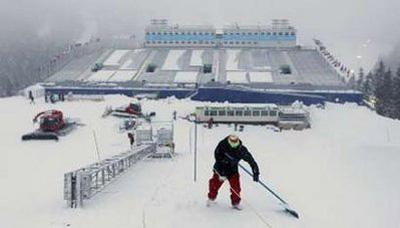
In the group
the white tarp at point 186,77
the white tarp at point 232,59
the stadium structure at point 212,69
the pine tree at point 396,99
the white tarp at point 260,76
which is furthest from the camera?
the pine tree at point 396,99

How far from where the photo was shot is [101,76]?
60.7 m

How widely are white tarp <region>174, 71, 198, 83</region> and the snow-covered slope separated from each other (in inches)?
659

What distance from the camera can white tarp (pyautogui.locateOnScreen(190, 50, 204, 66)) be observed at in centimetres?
6856

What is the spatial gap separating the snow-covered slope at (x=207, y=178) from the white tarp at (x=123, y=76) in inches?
689

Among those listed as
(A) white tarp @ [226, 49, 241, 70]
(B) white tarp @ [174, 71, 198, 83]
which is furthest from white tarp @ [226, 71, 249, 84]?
(B) white tarp @ [174, 71, 198, 83]

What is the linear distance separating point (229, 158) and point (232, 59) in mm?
60495

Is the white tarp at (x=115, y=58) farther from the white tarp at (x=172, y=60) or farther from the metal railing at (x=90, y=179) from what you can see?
the metal railing at (x=90, y=179)

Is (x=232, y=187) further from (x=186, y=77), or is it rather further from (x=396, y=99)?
(x=396, y=99)

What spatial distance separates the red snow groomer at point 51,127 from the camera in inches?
1201

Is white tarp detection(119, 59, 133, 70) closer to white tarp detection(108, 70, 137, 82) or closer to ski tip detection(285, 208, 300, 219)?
white tarp detection(108, 70, 137, 82)

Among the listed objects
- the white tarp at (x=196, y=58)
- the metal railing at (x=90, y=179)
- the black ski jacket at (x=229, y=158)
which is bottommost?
the metal railing at (x=90, y=179)

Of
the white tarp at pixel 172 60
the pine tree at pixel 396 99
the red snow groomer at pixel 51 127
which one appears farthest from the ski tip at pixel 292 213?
the pine tree at pixel 396 99

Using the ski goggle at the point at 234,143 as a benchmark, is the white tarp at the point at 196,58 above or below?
above

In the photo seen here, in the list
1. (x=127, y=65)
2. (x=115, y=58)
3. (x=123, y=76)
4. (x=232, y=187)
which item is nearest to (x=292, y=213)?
(x=232, y=187)
